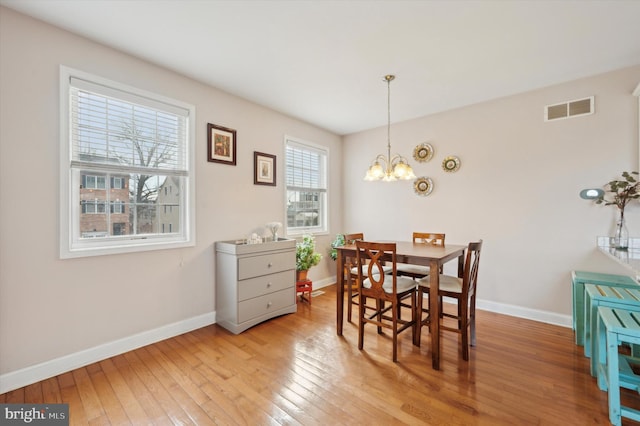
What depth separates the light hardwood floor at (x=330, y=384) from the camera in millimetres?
1673

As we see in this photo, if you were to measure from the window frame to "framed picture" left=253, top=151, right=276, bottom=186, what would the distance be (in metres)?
0.25

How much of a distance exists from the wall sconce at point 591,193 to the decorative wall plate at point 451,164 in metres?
1.29

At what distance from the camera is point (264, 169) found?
3.66 meters

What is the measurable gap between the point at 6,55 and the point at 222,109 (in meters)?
1.66

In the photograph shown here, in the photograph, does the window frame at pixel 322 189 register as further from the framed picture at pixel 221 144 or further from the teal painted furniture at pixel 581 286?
the teal painted furniture at pixel 581 286

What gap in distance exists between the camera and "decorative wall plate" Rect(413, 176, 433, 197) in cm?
392

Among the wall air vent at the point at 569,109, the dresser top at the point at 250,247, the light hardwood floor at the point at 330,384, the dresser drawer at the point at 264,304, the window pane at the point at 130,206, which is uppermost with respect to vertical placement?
the wall air vent at the point at 569,109

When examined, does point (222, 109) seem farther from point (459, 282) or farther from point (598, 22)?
point (598, 22)

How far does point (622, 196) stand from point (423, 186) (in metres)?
1.96

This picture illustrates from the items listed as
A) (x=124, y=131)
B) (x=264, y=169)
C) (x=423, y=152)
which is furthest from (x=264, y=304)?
(x=423, y=152)

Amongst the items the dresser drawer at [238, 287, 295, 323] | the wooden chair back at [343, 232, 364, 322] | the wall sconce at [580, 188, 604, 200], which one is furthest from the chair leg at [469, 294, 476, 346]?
the dresser drawer at [238, 287, 295, 323]

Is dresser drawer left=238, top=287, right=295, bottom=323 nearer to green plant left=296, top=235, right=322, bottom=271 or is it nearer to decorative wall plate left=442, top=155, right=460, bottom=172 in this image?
green plant left=296, top=235, right=322, bottom=271

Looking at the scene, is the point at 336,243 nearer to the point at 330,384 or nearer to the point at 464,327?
the point at 464,327

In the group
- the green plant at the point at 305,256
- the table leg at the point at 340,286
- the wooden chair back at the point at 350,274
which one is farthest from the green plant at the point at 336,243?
the table leg at the point at 340,286
